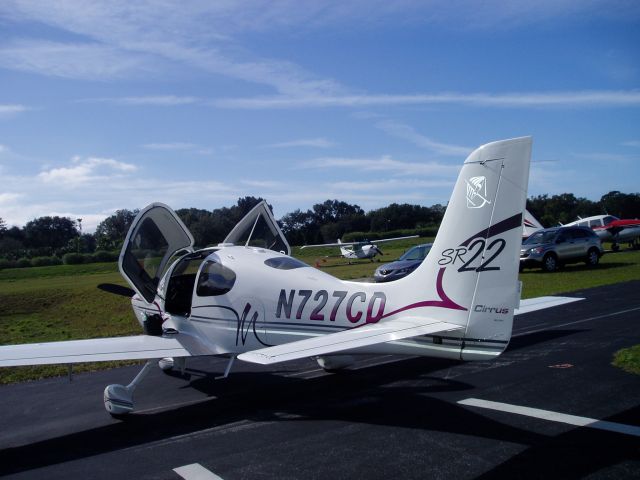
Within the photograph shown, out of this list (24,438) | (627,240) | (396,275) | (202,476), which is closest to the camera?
(202,476)

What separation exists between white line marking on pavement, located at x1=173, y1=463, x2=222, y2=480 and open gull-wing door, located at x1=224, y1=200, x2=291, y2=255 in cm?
429

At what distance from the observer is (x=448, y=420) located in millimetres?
5711

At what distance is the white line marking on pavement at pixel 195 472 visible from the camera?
466 centimetres

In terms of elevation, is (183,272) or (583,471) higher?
(183,272)

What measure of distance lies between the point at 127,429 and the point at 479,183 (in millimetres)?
4921

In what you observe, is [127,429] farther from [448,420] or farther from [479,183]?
[479,183]

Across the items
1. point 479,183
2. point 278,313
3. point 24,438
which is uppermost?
point 479,183

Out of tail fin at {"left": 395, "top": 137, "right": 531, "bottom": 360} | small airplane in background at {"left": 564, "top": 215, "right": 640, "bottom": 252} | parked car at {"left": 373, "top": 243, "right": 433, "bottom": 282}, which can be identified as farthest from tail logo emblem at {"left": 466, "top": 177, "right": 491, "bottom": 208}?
small airplane in background at {"left": 564, "top": 215, "right": 640, "bottom": 252}

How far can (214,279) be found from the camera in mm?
7645

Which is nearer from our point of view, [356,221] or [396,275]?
[396,275]

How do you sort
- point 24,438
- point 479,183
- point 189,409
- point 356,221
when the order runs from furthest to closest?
point 356,221
point 189,409
point 24,438
point 479,183

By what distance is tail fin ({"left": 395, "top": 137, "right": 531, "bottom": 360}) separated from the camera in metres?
5.45

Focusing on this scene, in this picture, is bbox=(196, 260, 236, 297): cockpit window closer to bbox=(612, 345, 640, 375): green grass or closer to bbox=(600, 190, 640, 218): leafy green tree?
bbox=(612, 345, 640, 375): green grass

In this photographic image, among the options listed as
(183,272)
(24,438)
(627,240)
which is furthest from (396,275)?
(627,240)
